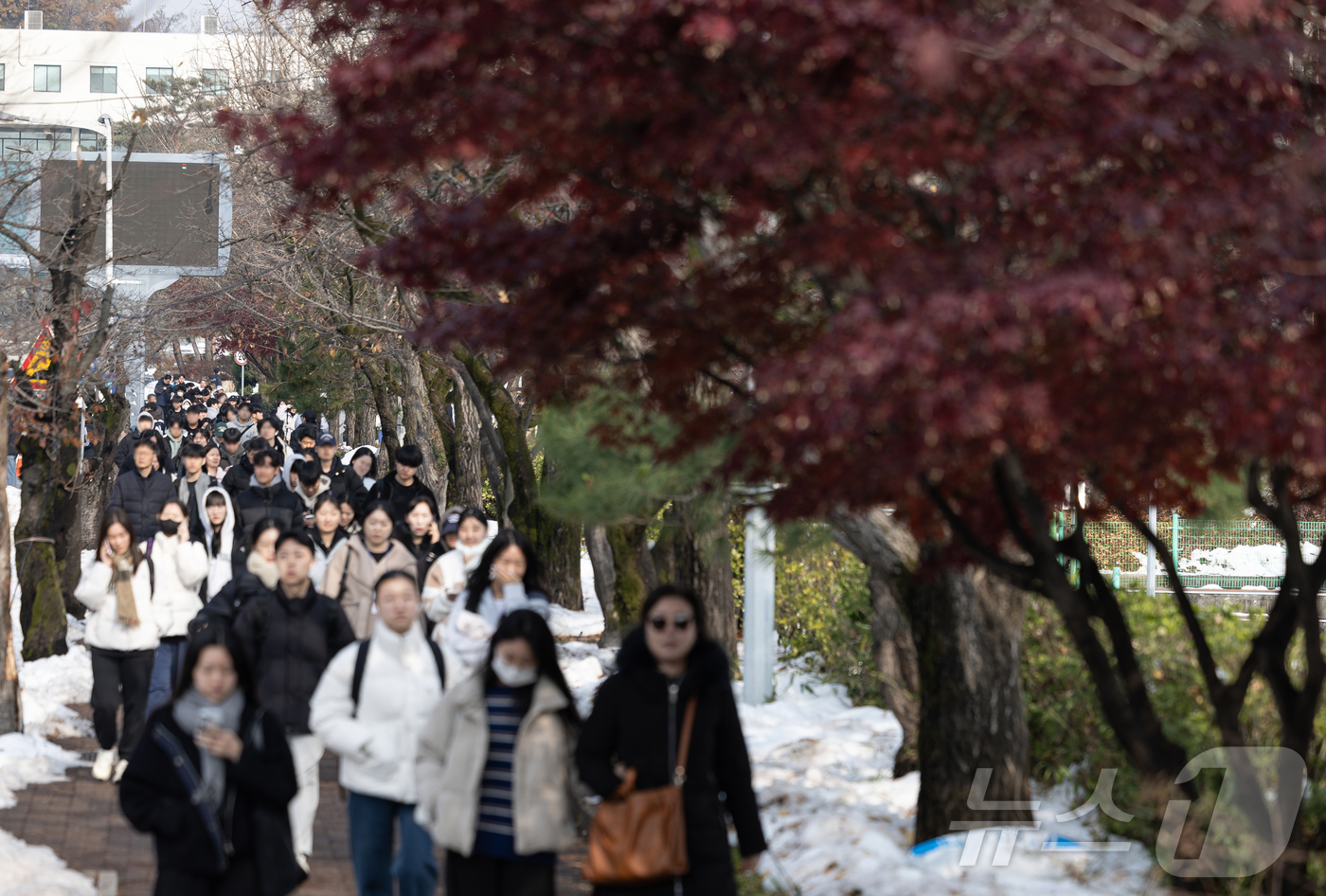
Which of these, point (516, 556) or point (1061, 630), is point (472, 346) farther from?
point (1061, 630)

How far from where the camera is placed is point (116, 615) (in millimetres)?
8867

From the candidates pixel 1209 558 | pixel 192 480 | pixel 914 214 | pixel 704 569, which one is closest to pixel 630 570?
pixel 704 569

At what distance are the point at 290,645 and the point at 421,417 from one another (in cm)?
1919

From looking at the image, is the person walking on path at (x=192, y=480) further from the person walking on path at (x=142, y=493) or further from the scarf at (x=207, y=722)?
the scarf at (x=207, y=722)

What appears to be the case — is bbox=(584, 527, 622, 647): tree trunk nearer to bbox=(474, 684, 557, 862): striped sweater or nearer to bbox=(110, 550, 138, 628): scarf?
bbox=(110, 550, 138, 628): scarf

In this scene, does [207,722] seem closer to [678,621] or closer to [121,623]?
[678,621]

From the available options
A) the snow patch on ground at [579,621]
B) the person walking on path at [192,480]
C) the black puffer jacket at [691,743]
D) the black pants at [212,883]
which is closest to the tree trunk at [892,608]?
the black puffer jacket at [691,743]

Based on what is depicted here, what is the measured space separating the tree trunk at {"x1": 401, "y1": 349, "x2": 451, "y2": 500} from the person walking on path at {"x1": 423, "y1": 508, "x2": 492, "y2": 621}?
13969 millimetres

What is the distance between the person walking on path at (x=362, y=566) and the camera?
826 cm

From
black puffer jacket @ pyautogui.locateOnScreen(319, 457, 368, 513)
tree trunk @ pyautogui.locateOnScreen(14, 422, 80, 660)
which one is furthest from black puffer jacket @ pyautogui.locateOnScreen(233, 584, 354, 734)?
black puffer jacket @ pyautogui.locateOnScreen(319, 457, 368, 513)

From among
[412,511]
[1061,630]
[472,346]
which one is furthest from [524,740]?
[412,511]

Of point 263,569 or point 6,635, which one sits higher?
point 263,569

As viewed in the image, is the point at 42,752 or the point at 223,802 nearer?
the point at 223,802

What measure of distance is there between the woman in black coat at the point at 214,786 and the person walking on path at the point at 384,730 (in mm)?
561
